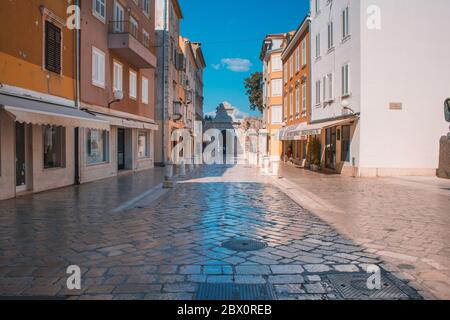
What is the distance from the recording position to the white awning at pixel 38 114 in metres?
9.16

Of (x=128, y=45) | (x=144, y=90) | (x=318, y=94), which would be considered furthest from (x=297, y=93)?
(x=128, y=45)

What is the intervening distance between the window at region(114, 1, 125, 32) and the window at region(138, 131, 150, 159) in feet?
21.8

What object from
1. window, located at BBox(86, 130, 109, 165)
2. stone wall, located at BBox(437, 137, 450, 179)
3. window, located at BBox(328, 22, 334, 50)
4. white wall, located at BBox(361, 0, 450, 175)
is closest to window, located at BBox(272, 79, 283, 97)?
window, located at BBox(328, 22, 334, 50)

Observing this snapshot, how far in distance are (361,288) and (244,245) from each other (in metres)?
2.14

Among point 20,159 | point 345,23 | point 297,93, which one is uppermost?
point 345,23

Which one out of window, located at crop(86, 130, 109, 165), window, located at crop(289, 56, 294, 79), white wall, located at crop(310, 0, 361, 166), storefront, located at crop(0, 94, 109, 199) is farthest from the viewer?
window, located at crop(289, 56, 294, 79)

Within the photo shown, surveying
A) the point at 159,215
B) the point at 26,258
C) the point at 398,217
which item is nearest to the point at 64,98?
the point at 159,215

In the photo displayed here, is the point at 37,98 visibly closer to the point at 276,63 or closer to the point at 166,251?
the point at 166,251

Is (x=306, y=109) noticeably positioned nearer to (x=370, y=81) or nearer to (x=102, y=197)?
(x=370, y=81)

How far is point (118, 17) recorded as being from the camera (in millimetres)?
19125

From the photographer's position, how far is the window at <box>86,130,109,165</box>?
626 inches

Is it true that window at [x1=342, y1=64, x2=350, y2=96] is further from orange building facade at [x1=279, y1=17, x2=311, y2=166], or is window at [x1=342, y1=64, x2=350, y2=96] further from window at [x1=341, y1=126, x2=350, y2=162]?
orange building facade at [x1=279, y1=17, x2=311, y2=166]

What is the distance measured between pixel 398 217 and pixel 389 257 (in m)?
3.22

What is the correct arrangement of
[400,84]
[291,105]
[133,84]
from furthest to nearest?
[291,105]
[133,84]
[400,84]
